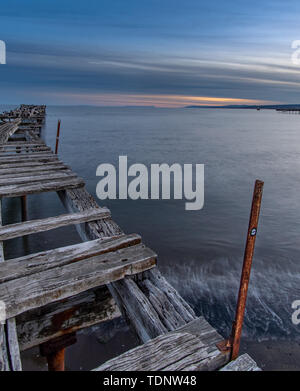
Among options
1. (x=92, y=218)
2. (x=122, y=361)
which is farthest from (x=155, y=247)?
(x=122, y=361)

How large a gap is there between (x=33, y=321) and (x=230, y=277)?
621cm

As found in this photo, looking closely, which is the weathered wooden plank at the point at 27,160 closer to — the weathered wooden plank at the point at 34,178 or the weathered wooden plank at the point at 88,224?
the weathered wooden plank at the point at 34,178

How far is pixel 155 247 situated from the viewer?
990cm

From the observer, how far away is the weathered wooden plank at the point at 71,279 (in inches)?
106

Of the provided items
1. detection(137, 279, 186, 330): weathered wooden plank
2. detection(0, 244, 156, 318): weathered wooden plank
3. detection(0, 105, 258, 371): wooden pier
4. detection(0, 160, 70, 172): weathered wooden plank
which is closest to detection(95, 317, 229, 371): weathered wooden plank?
detection(0, 105, 258, 371): wooden pier

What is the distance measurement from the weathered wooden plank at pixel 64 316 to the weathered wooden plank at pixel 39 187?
323cm

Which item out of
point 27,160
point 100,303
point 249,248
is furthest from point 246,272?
point 27,160

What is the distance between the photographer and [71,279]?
2.98 metres

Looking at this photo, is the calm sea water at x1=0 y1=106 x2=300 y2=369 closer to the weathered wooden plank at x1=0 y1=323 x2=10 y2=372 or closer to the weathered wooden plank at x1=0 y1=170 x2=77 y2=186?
the weathered wooden plank at x1=0 y1=170 x2=77 y2=186

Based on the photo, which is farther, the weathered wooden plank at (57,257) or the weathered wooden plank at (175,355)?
the weathered wooden plank at (57,257)

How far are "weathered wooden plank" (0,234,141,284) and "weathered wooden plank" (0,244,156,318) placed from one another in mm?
81

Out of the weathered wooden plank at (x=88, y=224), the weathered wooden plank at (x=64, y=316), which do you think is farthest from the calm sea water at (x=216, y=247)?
the weathered wooden plank at (x=88, y=224)

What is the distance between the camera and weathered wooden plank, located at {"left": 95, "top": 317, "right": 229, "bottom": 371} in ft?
7.07
